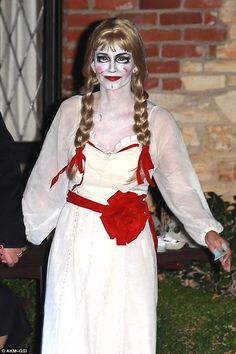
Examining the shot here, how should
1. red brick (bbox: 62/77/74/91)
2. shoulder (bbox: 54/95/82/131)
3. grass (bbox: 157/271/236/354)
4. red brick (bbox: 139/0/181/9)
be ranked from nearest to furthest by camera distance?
shoulder (bbox: 54/95/82/131), grass (bbox: 157/271/236/354), red brick (bbox: 139/0/181/9), red brick (bbox: 62/77/74/91)

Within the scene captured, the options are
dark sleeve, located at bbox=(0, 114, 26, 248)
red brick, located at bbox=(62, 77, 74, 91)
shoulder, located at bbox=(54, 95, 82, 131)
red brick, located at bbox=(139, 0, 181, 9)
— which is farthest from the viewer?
red brick, located at bbox=(62, 77, 74, 91)

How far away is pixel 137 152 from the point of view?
174 inches

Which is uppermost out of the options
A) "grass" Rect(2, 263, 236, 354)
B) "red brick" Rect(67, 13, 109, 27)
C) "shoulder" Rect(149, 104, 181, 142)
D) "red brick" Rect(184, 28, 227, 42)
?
"shoulder" Rect(149, 104, 181, 142)

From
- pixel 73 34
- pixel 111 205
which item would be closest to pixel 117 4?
pixel 73 34

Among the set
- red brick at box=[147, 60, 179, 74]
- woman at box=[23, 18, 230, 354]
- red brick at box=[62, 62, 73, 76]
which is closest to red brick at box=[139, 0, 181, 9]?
red brick at box=[147, 60, 179, 74]

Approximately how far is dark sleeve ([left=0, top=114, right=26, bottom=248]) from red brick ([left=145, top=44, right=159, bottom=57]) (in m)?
2.22

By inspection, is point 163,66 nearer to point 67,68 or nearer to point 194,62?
point 194,62

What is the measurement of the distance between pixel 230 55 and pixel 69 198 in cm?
228

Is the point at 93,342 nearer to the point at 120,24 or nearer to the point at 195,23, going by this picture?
the point at 120,24

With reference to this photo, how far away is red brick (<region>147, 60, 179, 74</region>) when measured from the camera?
6.37 meters

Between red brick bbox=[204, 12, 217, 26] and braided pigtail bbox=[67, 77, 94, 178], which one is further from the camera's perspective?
red brick bbox=[204, 12, 217, 26]

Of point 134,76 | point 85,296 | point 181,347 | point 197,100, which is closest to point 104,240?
point 85,296

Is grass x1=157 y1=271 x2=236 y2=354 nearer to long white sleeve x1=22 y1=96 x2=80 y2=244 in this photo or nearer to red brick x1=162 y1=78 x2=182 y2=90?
long white sleeve x1=22 y1=96 x2=80 y2=244

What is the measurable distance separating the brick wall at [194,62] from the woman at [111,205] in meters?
1.86
